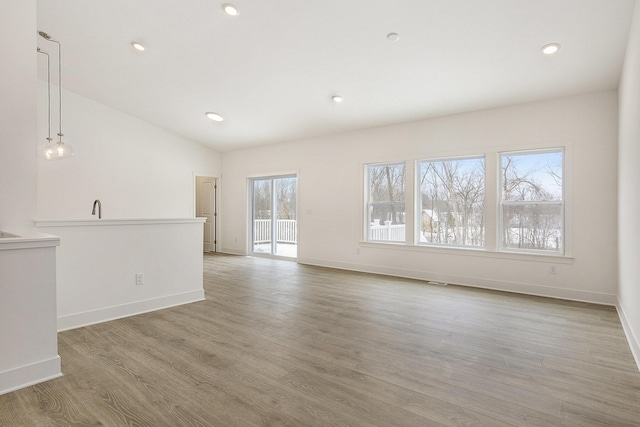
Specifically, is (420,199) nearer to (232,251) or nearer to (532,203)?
(532,203)

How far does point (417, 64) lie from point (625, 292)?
10.7ft

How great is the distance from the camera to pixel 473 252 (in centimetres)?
514

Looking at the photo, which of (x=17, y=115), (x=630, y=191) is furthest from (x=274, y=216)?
(x=630, y=191)

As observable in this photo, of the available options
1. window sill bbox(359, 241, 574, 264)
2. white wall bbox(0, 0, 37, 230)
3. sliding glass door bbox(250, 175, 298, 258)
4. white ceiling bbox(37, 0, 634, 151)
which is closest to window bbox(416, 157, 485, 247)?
window sill bbox(359, 241, 574, 264)

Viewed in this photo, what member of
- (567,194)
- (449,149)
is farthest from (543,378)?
(449,149)

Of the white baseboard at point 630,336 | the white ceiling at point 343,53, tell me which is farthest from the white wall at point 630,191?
the white ceiling at point 343,53

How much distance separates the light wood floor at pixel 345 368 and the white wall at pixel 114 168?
4.11m

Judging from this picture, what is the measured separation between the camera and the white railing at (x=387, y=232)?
6043 mm

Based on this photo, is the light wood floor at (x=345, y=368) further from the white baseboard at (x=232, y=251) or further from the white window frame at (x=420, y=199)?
the white baseboard at (x=232, y=251)

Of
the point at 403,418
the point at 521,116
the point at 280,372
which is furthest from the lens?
the point at 521,116

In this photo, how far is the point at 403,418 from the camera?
187 cm

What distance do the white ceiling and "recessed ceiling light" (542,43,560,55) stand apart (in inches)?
2.5

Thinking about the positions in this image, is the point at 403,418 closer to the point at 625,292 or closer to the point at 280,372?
the point at 280,372

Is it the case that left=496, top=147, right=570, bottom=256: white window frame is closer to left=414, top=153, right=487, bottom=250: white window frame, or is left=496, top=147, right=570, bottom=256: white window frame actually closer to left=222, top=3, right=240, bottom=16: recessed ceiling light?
left=414, top=153, right=487, bottom=250: white window frame
